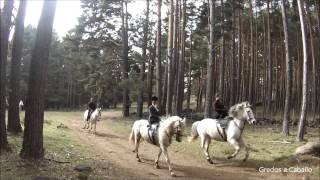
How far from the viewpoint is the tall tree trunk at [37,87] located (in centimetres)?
1263

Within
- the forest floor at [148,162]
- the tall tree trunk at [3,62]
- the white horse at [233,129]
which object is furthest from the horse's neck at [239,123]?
the tall tree trunk at [3,62]

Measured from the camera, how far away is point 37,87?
497 inches

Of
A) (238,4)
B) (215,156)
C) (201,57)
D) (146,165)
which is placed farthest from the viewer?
(201,57)

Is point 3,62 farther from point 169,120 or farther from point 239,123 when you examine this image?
point 239,123

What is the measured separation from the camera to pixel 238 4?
1468 inches

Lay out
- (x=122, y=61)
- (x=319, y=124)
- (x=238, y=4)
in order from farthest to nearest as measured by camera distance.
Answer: (x=122, y=61), (x=238, y=4), (x=319, y=124)

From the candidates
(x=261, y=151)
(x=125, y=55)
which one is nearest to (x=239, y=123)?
(x=261, y=151)

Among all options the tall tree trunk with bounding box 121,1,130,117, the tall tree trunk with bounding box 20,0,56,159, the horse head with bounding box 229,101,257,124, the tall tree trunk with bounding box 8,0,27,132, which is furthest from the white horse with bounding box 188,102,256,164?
the tall tree trunk with bounding box 121,1,130,117

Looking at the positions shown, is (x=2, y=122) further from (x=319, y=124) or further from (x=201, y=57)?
(x=201, y=57)

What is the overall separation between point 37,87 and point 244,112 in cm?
672

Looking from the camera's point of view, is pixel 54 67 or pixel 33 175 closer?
pixel 33 175

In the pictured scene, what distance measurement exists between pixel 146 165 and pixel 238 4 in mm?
25773

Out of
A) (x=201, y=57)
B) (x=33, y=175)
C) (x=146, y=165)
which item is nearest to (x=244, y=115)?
(x=146, y=165)

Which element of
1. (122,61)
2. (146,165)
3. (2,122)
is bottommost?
(146,165)
